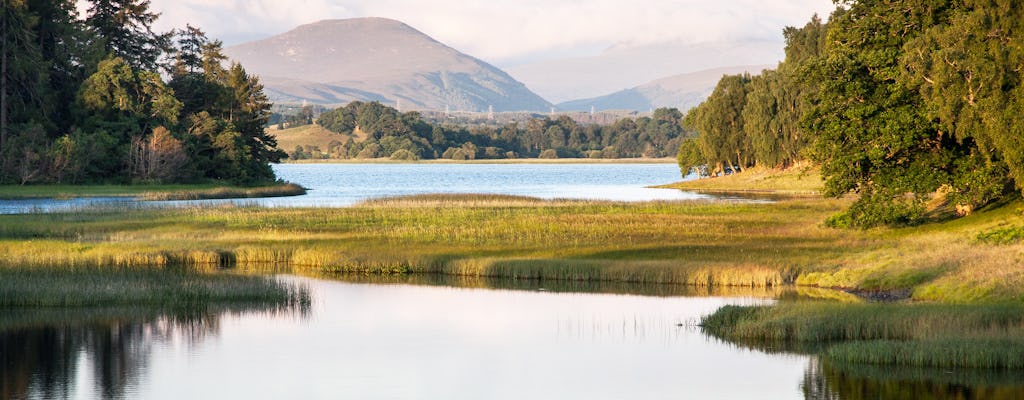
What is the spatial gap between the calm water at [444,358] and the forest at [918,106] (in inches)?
541

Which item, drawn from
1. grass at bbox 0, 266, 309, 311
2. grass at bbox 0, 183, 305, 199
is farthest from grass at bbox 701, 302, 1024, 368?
grass at bbox 0, 183, 305, 199

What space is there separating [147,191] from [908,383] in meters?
84.8

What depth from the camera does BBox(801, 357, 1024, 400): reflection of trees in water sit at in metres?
22.9

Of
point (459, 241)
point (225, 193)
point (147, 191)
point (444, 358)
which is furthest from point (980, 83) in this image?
point (147, 191)

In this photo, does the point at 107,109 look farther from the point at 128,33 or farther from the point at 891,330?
the point at 891,330

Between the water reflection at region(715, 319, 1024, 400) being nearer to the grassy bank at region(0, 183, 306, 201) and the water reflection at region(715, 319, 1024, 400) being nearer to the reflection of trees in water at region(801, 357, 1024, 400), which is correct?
the reflection of trees in water at region(801, 357, 1024, 400)

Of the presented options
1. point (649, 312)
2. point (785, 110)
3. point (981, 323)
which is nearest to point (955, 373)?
point (981, 323)

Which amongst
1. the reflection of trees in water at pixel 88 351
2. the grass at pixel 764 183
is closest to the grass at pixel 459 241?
the reflection of trees in water at pixel 88 351

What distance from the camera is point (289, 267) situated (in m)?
44.5

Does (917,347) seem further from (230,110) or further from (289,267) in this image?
(230,110)

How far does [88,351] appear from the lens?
91.2 ft

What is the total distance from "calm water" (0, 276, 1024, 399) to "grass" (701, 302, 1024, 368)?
1.91 feet

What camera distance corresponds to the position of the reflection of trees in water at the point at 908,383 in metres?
22.9

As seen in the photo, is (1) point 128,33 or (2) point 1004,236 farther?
(1) point 128,33
